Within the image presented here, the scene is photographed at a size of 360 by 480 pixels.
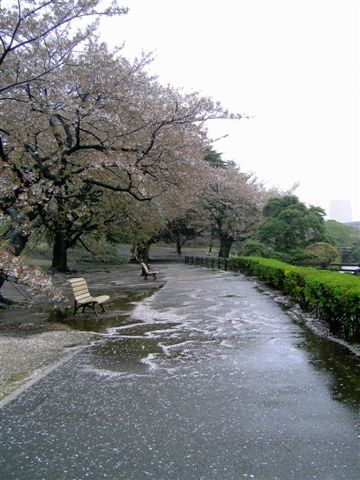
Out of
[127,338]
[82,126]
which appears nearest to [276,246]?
[82,126]

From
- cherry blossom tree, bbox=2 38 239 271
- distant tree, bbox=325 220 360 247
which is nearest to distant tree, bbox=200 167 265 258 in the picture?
distant tree, bbox=325 220 360 247

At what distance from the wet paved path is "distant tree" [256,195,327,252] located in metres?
16.7

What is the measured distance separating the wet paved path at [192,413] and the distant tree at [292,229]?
54.8ft

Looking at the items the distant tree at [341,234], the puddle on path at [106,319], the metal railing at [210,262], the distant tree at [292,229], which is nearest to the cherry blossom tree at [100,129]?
the puddle on path at [106,319]

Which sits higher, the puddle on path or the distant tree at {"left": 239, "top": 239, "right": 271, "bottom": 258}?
the distant tree at {"left": 239, "top": 239, "right": 271, "bottom": 258}

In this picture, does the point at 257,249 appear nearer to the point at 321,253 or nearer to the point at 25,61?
the point at 321,253

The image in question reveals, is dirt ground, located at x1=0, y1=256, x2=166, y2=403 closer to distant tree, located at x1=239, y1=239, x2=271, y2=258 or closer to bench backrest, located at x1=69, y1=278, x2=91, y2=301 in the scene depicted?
bench backrest, located at x1=69, y1=278, x2=91, y2=301

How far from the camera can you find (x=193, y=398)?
446 cm

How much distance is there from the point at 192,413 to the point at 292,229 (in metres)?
20.2

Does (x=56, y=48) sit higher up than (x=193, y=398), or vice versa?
(x=56, y=48)

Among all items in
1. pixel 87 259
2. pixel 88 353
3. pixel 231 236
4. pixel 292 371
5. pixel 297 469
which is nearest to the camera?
pixel 297 469

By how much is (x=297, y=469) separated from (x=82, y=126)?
12.4 meters

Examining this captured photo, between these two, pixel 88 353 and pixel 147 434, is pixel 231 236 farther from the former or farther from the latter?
pixel 147 434

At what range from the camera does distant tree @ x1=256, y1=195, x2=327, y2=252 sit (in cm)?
2320
